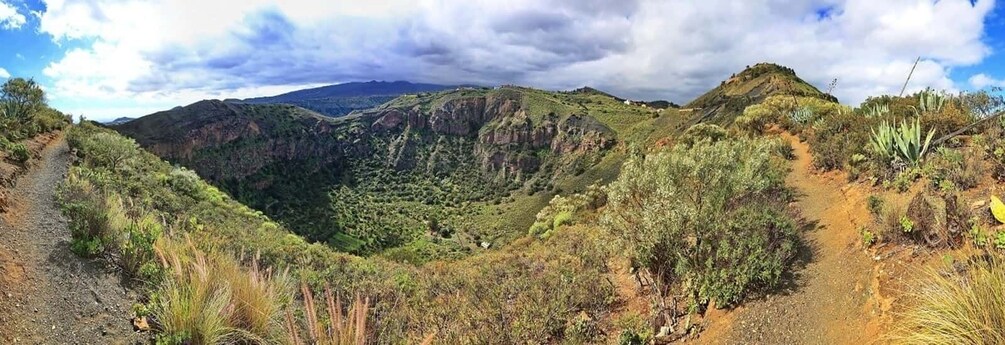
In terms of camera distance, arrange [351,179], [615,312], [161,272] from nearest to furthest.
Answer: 1. [161,272]
2. [615,312]
3. [351,179]

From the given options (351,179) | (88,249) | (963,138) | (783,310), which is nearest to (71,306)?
(88,249)

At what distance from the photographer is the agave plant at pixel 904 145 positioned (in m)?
9.66

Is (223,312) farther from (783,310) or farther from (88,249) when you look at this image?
(783,310)

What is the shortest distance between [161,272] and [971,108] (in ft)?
58.7

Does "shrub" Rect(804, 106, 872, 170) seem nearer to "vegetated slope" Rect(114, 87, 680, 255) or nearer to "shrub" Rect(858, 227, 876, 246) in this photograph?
"shrub" Rect(858, 227, 876, 246)

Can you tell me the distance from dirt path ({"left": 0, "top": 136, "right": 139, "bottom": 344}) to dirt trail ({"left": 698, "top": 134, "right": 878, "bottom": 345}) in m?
7.34

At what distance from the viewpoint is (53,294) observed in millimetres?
4918

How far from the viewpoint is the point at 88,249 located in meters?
5.82

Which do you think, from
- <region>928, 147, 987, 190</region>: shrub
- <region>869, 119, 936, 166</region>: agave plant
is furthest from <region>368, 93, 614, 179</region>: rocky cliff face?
<region>928, 147, 987, 190</region>: shrub

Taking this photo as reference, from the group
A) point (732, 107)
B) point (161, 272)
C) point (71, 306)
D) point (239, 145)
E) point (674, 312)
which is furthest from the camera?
point (239, 145)

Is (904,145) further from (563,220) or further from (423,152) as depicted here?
(423,152)

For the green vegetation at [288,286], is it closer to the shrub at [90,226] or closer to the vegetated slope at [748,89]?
the shrub at [90,226]

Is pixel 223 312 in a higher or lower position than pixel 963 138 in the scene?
lower

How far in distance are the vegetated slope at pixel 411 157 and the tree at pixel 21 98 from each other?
44.7 metres
